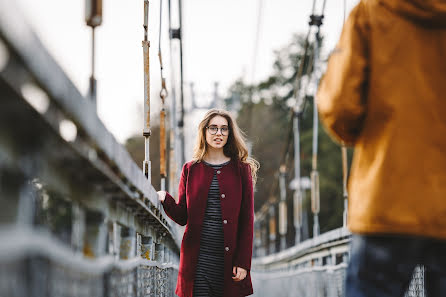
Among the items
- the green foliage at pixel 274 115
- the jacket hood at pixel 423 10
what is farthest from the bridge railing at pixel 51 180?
the green foliage at pixel 274 115

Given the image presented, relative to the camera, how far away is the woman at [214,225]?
2.57 m

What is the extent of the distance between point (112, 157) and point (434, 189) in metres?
0.61

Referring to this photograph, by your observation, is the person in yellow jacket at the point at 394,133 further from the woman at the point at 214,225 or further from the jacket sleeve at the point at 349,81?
the woman at the point at 214,225

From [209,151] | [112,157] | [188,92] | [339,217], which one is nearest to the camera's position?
[112,157]

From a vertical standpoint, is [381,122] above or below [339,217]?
below

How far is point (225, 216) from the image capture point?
2590mm

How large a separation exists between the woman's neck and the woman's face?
0.02 m

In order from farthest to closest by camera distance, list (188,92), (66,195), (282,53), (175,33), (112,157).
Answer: (282,53) < (188,92) < (175,33) < (112,157) < (66,195)

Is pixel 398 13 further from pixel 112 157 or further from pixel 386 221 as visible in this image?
pixel 112 157

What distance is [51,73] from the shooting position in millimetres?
830

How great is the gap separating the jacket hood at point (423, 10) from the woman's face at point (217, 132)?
54.2 inches

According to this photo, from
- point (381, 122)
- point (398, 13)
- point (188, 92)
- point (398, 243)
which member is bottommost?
point (398, 243)

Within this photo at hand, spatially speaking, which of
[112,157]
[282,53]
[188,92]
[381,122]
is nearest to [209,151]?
[381,122]

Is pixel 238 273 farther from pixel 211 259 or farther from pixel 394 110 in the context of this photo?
pixel 394 110
